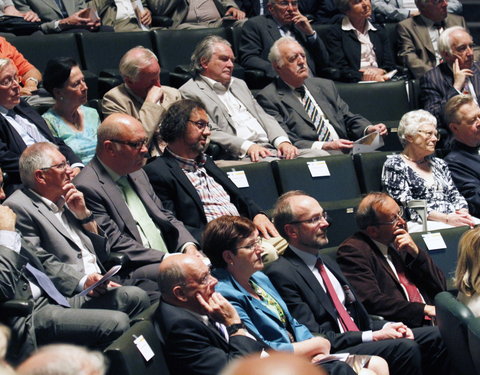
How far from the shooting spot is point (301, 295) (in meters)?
4.11

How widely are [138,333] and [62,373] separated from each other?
1.50m

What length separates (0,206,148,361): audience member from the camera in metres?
3.52

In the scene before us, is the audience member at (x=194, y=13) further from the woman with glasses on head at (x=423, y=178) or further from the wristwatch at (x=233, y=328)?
the wristwatch at (x=233, y=328)

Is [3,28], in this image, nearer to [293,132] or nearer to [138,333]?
[293,132]

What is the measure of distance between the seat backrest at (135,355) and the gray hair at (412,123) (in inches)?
106

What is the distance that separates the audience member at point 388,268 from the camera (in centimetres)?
435

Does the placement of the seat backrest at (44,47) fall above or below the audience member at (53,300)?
below

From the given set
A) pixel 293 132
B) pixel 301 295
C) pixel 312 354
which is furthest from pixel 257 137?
pixel 312 354

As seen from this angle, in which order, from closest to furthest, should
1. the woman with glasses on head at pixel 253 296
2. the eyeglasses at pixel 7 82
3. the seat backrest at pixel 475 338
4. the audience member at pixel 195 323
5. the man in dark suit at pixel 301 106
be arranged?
the audience member at pixel 195 323 < the seat backrest at pixel 475 338 < the woman with glasses on head at pixel 253 296 < the eyeglasses at pixel 7 82 < the man in dark suit at pixel 301 106

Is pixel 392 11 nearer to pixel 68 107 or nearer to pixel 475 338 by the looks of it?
pixel 68 107

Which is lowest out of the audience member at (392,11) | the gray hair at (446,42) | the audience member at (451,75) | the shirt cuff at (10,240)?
the audience member at (392,11)

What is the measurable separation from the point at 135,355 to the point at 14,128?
1.92m

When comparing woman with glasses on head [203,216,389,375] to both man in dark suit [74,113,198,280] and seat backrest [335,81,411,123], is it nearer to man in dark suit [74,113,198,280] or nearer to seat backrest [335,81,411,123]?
man in dark suit [74,113,198,280]

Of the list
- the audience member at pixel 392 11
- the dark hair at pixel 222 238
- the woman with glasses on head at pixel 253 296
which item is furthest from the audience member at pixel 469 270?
the audience member at pixel 392 11
